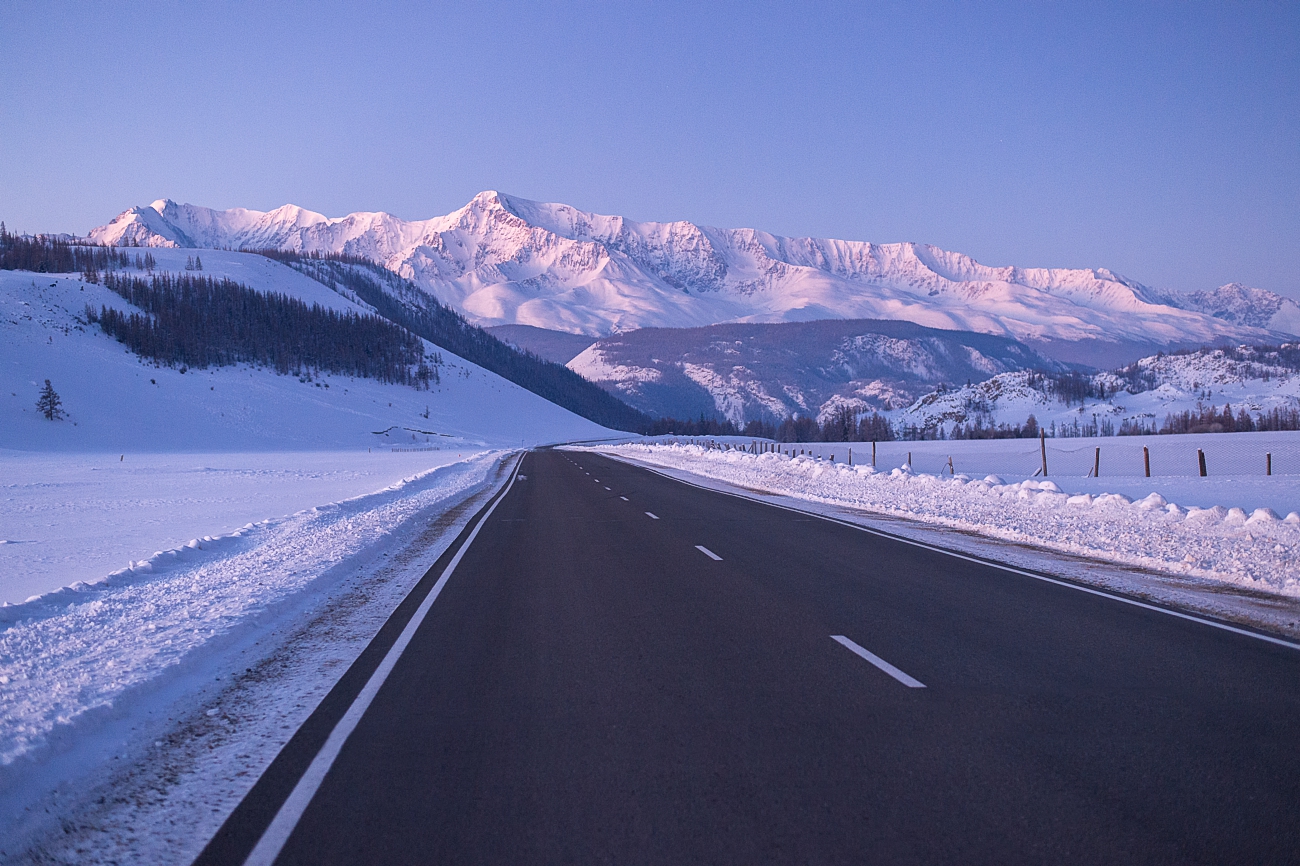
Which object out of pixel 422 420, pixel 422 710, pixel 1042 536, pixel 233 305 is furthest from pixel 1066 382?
pixel 422 710

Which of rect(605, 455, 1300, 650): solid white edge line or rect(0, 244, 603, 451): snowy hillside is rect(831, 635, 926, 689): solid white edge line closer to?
rect(605, 455, 1300, 650): solid white edge line

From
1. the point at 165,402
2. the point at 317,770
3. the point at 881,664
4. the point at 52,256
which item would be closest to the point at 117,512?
the point at 317,770

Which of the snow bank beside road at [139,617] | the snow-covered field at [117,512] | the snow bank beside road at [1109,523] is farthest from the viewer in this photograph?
the snow-covered field at [117,512]

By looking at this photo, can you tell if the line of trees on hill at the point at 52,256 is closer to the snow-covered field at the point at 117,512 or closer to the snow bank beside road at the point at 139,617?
the snow-covered field at the point at 117,512

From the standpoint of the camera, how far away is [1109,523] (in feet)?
54.3

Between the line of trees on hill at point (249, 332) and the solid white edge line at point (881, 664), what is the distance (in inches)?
5515

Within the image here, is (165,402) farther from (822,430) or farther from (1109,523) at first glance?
(822,430)

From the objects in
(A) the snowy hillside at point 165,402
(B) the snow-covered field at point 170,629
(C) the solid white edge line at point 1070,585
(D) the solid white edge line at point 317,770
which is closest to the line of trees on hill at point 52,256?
(A) the snowy hillside at point 165,402

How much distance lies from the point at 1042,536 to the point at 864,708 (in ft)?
36.8

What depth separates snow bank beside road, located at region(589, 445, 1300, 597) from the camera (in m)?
12.0

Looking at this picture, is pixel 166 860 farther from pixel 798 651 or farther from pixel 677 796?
pixel 798 651

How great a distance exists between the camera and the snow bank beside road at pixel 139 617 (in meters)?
6.09

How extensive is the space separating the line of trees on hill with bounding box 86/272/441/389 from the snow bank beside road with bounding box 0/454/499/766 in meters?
131

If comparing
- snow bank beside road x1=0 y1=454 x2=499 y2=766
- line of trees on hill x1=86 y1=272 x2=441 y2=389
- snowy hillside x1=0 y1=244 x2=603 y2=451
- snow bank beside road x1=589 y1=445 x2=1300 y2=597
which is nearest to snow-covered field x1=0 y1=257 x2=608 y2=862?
snow bank beside road x1=0 y1=454 x2=499 y2=766
